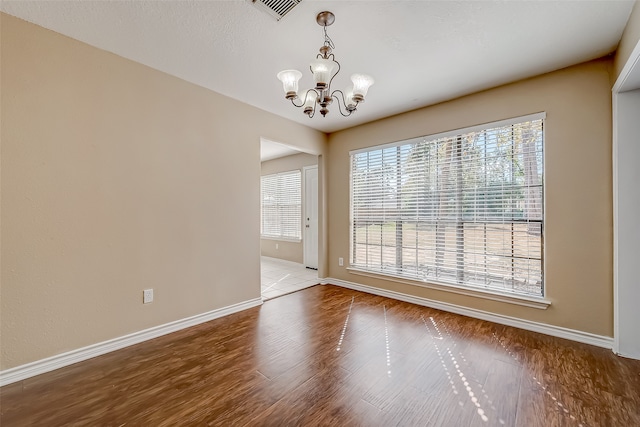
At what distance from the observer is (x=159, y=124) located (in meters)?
2.64

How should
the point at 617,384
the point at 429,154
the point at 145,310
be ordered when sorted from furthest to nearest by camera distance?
the point at 429,154 < the point at 145,310 < the point at 617,384

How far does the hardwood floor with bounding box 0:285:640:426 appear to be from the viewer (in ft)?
5.15

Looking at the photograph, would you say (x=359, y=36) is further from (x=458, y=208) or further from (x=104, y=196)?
→ (x=104, y=196)

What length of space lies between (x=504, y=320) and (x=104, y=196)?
4.12 metres

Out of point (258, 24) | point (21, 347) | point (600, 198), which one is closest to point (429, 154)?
point (600, 198)

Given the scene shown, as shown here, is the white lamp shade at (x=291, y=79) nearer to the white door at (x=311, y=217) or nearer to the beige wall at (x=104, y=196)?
the beige wall at (x=104, y=196)

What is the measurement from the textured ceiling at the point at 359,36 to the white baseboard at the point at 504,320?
8.26 ft

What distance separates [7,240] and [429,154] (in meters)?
4.09

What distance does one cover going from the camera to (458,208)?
3.24 meters

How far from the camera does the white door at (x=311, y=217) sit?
5.71m

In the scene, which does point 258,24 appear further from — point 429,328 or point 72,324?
point 429,328

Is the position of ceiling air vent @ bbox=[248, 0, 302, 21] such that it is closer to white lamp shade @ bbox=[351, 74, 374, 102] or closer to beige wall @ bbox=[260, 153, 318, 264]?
white lamp shade @ bbox=[351, 74, 374, 102]

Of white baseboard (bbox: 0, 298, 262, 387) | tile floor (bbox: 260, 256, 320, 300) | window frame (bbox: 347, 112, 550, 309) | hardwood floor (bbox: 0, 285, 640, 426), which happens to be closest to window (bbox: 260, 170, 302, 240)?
tile floor (bbox: 260, 256, 320, 300)

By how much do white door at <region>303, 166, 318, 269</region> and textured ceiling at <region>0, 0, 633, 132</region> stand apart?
118 inches
